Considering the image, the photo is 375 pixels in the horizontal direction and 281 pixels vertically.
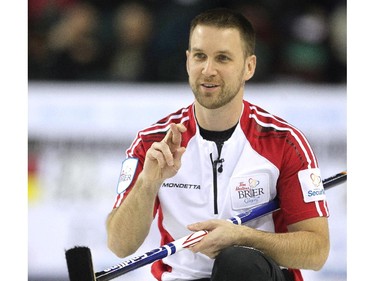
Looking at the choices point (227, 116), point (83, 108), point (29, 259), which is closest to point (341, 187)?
point (227, 116)

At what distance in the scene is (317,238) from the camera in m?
2.01

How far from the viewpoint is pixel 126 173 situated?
2.15 metres

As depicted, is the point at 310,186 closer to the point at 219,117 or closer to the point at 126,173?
the point at 219,117

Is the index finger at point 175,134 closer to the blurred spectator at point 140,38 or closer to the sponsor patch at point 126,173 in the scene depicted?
the sponsor patch at point 126,173

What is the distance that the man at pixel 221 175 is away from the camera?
2033 millimetres

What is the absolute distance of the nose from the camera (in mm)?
2025

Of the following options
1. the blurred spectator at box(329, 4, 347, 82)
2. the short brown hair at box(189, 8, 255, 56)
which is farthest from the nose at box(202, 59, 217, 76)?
the blurred spectator at box(329, 4, 347, 82)

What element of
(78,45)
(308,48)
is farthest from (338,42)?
(78,45)

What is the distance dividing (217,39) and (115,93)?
480mm

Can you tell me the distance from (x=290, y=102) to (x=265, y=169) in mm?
345

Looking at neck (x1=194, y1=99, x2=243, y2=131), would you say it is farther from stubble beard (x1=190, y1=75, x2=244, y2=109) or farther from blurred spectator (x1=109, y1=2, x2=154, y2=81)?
blurred spectator (x1=109, y1=2, x2=154, y2=81)

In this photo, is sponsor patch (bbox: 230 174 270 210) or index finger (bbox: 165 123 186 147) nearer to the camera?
index finger (bbox: 165 123 186 147)
